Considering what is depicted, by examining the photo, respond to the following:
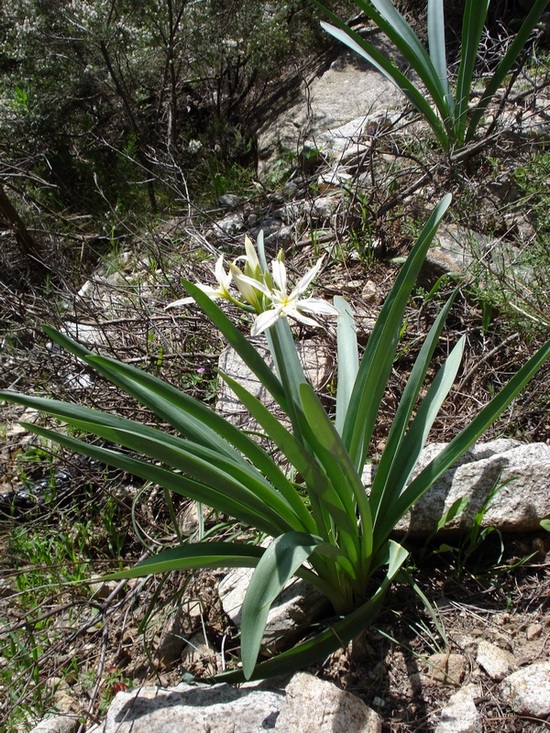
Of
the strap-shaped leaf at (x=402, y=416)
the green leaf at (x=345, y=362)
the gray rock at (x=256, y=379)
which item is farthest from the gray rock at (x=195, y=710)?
the gray rock at (x=256, y=379)

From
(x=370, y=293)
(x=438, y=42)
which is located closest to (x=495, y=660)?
(x=370, y=293)

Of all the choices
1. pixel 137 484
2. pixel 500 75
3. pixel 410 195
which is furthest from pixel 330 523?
pixel 500 75

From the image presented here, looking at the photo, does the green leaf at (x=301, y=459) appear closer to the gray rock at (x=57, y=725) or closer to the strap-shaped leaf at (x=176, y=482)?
the strap-shaped leaf at (x=176, y=482)

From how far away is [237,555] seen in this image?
1490 millimetres

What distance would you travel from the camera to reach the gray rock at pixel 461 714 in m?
1.29

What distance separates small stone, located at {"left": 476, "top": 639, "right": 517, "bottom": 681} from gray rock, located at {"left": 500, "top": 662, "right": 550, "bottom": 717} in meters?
0.03

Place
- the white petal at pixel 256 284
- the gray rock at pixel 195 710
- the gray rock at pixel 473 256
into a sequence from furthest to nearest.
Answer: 1. the gray rock at pixel 473 256
2. the gray rock at pixel 195 710
3. the white petal at pixel 256 284

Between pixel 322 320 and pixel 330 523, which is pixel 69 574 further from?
pixel 322 320

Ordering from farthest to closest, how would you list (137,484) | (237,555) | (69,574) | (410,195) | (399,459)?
(410,195)
(137,484)
(69,574)
(399,459)
(237,555)

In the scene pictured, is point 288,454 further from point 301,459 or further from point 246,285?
point 246,285

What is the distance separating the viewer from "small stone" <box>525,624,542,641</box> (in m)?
1.51

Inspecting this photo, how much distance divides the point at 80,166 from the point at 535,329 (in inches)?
142

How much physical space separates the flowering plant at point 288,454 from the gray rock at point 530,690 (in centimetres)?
32

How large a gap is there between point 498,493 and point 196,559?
853 millimetres
